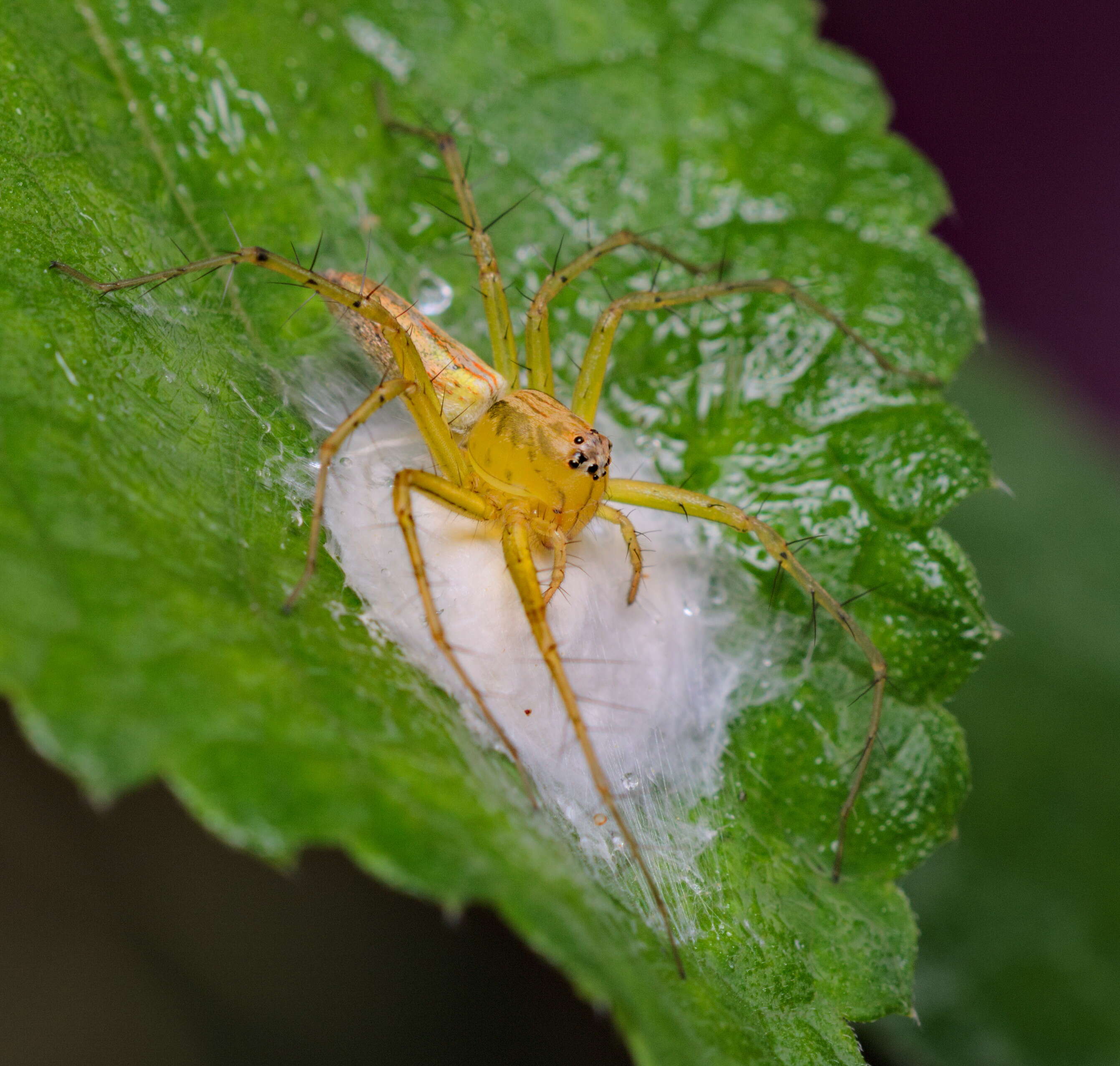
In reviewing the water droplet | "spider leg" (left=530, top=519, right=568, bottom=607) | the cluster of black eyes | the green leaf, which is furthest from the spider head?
the water droplet

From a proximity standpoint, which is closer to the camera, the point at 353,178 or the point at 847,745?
the point at 847,745

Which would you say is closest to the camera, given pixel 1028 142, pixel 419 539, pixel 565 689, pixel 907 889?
pixel 565 689

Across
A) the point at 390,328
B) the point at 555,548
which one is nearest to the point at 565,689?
the point at 555,548

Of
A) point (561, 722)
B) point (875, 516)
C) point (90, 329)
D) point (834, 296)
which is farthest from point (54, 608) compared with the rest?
point (834, 296)

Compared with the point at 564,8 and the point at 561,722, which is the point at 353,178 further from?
the point at 561,722

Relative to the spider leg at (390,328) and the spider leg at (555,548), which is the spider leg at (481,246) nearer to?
the spider leg at (390,328)

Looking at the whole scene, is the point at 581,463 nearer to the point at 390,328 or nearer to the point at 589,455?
the point at 589,455
